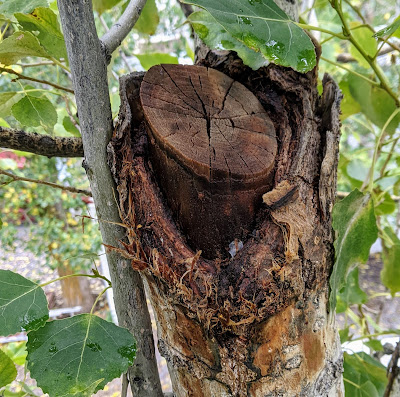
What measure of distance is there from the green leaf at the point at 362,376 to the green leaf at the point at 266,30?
58 cm

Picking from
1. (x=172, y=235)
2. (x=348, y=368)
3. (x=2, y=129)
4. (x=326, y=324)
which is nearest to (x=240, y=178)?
(x=172, y=235)

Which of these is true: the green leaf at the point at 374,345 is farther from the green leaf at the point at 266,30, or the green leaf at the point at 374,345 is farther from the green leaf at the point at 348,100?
the green leaf at the point at 266,30

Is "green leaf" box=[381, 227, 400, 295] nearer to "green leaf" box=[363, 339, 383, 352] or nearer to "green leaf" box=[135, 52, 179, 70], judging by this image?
"green leaf" box=[363, 339, 383, 352]

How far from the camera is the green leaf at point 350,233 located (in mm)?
449

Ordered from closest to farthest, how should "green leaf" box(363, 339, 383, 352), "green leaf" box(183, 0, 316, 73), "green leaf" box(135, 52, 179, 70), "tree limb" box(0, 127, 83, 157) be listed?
"green leaf" box(183, 0, 316, 73) < "tree limb" box(0, 127, 83, 157) < "green leaf" box(135, 52, 179, 70) < "green leaf" box(363, 339, 383, 352)

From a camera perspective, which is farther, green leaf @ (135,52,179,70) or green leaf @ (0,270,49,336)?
green leaf @ (135,52,179,70)

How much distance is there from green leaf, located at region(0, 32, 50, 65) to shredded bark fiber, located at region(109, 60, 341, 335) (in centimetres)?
13

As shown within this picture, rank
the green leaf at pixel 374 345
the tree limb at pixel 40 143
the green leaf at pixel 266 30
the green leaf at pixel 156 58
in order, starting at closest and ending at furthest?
the green leaf at pixel 266 30 → the tree limb at pixel 40 143 → the green leaf at pixel 156 58 → the green leaf at pixel 374 345

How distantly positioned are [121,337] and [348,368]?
1.65ft

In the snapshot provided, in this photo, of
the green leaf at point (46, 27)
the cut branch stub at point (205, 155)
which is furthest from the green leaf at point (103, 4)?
the cut branch stub at point (205, 155)

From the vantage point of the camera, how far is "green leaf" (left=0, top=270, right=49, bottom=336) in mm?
431

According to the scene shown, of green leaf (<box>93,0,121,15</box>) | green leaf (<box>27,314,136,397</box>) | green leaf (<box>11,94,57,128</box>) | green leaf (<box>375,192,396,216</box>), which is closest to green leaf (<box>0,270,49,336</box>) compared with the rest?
green leaf (<box>27,314,136,397</box>)

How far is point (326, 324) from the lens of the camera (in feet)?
1.52

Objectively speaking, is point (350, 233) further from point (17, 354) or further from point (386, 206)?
point (17, 354)
